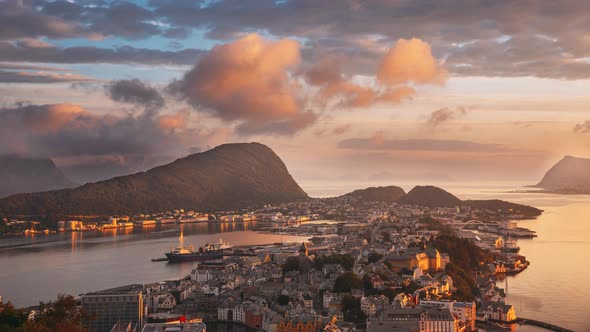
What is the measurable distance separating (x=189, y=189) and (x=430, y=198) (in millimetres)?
26778

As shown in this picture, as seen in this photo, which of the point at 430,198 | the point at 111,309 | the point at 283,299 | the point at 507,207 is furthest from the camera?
the point at 430,198

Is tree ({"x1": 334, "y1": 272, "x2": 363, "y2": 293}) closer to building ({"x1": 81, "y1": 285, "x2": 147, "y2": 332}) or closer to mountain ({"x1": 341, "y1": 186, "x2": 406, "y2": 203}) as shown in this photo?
building ({"x1": 81, "y1": 285, "x2": 147, "y2": 332})

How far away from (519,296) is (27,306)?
1176 centimetres

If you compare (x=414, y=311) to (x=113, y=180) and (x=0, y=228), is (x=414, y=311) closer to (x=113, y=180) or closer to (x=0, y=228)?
(x=0, y=228)

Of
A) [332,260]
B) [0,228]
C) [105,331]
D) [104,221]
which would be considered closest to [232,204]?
[104,221]

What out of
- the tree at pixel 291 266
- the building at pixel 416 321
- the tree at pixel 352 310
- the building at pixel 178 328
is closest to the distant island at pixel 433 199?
the tree at pixel 291 266

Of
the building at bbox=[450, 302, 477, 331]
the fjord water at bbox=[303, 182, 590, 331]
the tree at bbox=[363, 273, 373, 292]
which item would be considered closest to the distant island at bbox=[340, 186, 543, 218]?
the fjord water at bbox=[303, 182, 590, 331]

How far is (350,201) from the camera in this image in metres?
71.1

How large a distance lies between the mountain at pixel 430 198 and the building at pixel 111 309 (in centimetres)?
4677

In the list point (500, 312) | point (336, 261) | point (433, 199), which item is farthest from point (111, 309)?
point (433, 199)

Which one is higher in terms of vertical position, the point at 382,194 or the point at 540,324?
the point at 382,194

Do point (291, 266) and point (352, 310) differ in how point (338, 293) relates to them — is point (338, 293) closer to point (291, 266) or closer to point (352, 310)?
point (352, 310)

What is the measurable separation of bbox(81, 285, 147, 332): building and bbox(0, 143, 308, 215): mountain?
134 ft

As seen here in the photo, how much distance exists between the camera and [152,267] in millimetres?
24922
